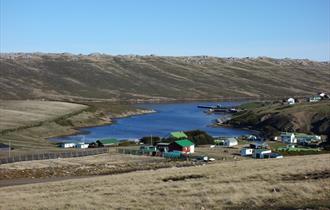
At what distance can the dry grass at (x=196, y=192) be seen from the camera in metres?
19.0

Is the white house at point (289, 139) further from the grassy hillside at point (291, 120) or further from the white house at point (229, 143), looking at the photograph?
the white house at point (229, 143)

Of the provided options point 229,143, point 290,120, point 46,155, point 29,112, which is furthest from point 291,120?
point 46,155

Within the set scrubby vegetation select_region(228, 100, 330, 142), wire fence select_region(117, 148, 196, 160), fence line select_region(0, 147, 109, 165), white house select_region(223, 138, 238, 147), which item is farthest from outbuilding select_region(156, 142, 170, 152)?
scrubby vegetation select_region(228, 100, 330, 142)

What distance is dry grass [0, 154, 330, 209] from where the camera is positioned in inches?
749

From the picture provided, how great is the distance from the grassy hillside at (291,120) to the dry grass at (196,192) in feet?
249

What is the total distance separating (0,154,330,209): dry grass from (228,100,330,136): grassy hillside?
7582cm

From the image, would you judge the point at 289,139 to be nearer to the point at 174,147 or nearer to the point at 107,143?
the point at 174,147

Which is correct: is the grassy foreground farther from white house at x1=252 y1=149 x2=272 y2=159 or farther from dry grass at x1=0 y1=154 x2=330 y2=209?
dry grass at x1=0 y1=154 x2=330 y2=209

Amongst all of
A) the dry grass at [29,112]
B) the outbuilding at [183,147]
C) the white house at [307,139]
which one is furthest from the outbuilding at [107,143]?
the white house at [307,139]

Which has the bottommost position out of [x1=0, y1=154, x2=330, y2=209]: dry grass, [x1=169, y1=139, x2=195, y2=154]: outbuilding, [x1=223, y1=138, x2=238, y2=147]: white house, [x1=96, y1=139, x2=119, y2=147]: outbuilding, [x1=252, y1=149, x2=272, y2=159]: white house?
[x1=0, y1=154, x2=330, y2=209]: dry grass

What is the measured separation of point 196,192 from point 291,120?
312 feet

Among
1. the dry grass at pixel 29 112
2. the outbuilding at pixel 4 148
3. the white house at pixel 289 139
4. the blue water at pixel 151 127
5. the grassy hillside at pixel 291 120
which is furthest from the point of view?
the grassy hillside at pixel 291 120

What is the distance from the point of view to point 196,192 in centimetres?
2200

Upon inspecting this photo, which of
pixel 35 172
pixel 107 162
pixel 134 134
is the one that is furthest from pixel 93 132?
pixel 35 172
